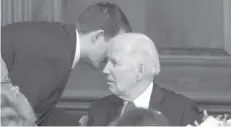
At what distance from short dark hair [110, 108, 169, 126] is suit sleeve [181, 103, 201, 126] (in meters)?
0.75

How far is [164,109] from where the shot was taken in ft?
10.7

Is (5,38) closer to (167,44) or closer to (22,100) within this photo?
(22,100)

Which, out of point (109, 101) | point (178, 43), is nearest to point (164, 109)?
point (109, 101)

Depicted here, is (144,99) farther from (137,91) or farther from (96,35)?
(96,35)

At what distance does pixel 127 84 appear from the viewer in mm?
3152

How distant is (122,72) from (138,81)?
0.27ft

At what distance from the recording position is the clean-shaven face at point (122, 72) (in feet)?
10.3

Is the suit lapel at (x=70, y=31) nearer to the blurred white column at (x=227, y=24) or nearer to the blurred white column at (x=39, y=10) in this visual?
the blurred white column at (x=39, y=10)

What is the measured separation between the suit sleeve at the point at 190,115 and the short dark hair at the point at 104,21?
1.47ft

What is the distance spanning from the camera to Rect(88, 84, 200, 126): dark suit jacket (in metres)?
3.24

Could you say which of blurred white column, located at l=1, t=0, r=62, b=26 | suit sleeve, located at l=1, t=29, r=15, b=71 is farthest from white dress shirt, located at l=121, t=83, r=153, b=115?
blurred white column, located at l=1, t=0, r=62, b=26

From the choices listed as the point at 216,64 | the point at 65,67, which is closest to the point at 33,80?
the point at 65,67

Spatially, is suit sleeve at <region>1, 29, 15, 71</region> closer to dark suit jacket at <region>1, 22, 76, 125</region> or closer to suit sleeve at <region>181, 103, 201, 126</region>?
dark suit jacket at <region>1, 22, 76, 125</region>

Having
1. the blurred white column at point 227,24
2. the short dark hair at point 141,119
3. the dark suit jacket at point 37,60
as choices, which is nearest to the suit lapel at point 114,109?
the dark suit jacket at point 37,60
